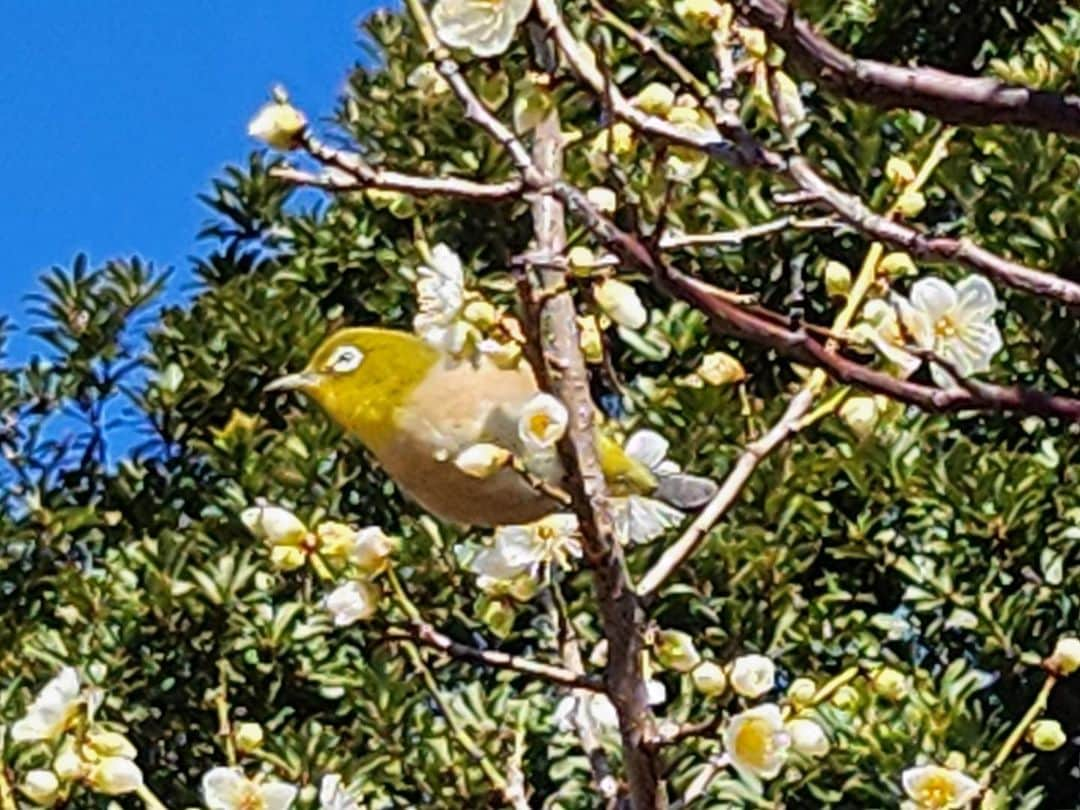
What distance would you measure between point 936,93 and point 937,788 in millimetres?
749

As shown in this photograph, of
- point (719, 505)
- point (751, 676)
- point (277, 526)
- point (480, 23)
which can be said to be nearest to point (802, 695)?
point (751, 676)

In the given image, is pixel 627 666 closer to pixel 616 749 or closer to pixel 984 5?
pixel 616 749

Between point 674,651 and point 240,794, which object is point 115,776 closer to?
point 240,794

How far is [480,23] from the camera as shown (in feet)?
4.50

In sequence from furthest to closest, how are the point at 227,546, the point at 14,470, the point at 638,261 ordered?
1. the point at 14,470
2. the point at 227,546
3. the point at 638,261

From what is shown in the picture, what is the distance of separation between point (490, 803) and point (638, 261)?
1.59m

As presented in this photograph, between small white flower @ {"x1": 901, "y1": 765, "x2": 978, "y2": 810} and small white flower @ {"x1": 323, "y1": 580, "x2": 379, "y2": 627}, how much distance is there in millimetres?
410

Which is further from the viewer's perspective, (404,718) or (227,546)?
(227,546)

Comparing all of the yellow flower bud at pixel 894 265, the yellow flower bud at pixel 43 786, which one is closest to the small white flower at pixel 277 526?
the yellow flower bud at pixel 43 786

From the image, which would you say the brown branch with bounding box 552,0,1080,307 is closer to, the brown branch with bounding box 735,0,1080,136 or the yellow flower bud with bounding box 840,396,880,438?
the brown branch with bounding box 735,0,1080,136

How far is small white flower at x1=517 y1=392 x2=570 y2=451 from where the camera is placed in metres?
1.44

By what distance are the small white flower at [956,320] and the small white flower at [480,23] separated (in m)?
0.30

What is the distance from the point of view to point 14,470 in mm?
3561

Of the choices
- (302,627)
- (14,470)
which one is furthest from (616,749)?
(14,470)
